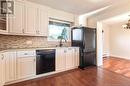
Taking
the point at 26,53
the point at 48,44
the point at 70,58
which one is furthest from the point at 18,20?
the point at 70,58

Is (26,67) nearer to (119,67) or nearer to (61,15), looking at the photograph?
(61,15)

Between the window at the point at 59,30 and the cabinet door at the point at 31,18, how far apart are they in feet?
3.23

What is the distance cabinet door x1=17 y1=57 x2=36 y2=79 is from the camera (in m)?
2.88

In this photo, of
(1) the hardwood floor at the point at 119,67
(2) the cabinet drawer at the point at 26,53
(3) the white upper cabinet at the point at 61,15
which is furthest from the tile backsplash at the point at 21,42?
(1) the hardwood floor at the point at 119,67

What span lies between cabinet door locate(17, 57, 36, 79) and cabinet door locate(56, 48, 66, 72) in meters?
0.86

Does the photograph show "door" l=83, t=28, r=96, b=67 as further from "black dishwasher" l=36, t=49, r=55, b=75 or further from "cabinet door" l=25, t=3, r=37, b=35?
"cabinet door" l=25, t=3, r=37, b=35

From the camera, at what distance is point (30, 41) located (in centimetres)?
373

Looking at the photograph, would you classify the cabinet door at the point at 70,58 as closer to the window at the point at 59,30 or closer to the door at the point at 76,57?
the door at the point at 76,57

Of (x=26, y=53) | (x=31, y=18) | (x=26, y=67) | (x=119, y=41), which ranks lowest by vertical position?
(x=26, y=67)

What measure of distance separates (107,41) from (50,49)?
5.57 m

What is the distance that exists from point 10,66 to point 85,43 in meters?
2.84

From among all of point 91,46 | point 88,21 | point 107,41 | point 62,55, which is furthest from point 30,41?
point 107,41

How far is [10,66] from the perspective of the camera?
2682 mm

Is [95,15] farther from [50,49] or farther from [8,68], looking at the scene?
[8,68]
